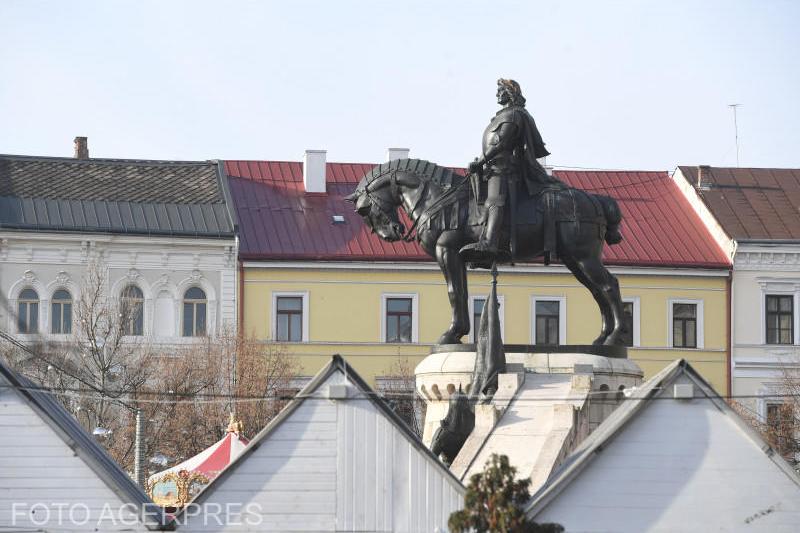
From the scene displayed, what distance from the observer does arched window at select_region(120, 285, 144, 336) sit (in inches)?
2244

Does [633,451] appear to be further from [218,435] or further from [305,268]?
[305,268]

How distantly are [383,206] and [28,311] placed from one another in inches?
1223

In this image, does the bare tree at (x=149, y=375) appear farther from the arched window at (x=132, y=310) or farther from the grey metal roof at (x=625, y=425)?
the grey metal roof at (x=625, y=425)

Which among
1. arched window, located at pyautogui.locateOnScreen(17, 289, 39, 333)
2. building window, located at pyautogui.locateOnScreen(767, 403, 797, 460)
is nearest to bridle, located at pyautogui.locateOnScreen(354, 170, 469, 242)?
building window, located at pyautogui.locateOnScreen(767, 403, 797, 460)

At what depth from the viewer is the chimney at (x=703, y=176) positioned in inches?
2564

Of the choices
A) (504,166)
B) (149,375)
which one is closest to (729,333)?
(149,375)

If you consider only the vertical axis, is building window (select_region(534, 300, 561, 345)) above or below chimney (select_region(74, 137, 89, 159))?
below

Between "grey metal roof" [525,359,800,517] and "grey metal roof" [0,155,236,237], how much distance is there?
36981 mm

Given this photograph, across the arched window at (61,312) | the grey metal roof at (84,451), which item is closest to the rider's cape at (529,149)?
the grey metal roof at (84,451)

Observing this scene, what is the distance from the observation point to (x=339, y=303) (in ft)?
203

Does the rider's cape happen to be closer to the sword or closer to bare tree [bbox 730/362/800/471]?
the sword

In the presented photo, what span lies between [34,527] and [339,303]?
38317mm

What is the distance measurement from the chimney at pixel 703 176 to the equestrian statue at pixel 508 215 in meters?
35.2

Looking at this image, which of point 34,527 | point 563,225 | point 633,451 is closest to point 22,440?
point 34,527
